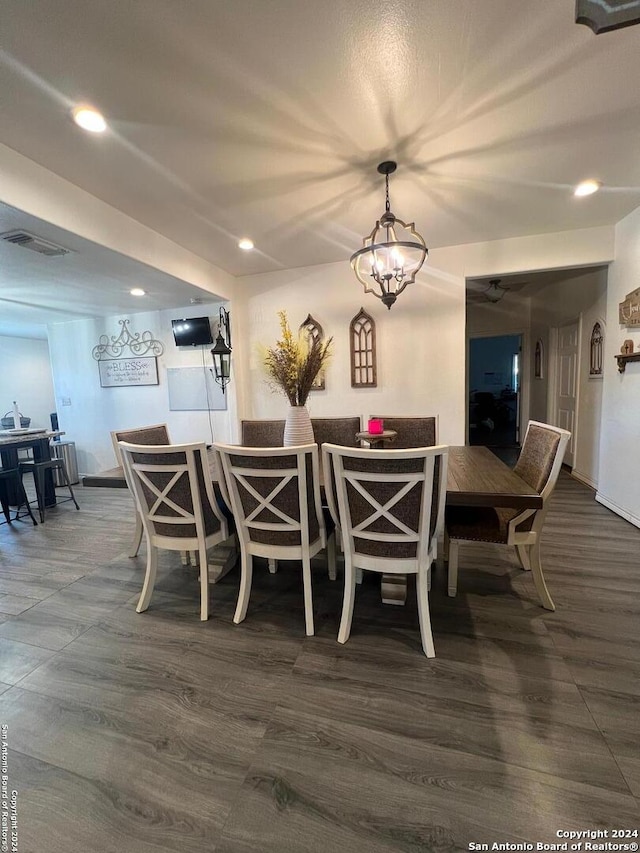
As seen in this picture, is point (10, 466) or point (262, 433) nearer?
point (262, 433)

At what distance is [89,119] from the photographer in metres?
1.73

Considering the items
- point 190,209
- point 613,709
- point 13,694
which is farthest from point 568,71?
point 13,694

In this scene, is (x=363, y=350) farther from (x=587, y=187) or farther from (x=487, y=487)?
(x=487, y=487)

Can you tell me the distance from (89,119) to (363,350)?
290 cm

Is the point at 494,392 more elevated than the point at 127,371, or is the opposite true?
the point at 127,371

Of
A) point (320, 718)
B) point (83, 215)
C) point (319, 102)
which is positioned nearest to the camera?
point (320, 718)

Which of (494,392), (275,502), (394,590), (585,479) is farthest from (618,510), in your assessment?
(494,392)

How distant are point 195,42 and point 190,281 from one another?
2.31 metres

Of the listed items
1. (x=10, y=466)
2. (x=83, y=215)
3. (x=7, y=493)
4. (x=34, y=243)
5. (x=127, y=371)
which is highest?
(x=83, y=215)

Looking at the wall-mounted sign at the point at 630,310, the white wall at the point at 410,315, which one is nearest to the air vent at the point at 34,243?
the white wall at the point at 410,315

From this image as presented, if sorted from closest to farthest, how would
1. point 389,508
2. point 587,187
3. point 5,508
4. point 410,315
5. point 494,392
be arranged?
point 389,508 < point 587,187 < point 5,508 < point 410,315 < point 494,392

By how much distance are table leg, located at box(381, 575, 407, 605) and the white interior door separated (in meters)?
3.90

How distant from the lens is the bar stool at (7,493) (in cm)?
359

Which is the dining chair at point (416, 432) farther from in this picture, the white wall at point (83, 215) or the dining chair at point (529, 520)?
the white wall at point (83, 215)
